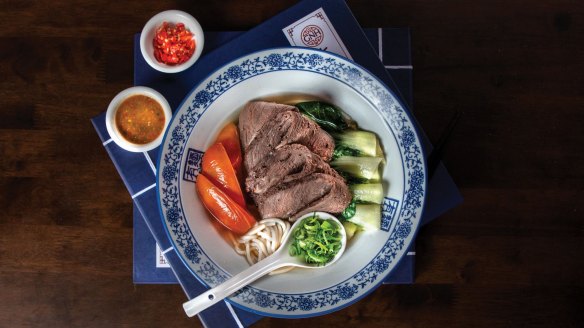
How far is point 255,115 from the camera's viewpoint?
309cm

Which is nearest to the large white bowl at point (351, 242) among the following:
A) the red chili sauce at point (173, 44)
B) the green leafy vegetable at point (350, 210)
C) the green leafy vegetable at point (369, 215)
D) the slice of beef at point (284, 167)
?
the green leafy vegetable at point (369, 215)

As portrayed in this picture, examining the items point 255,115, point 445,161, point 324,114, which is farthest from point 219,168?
point 445,161

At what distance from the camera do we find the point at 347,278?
2.96 metres

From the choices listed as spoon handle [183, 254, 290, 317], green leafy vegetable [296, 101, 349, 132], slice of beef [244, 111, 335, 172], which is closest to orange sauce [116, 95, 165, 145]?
slice of beef [244, 111, 335, 172]

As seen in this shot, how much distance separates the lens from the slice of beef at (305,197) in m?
2.99

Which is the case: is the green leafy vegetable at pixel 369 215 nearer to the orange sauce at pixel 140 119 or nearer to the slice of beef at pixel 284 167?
the slice of beef at pixel 284 167

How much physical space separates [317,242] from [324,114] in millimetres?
828

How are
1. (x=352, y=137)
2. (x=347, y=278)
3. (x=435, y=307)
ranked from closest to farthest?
(x=347, y=278), (x=352, y=137), (x=435, y=307)

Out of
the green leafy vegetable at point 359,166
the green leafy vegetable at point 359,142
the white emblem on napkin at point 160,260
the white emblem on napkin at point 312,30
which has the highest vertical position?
the white emblem on napkin at point 312,30

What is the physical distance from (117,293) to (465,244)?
8.27 feet

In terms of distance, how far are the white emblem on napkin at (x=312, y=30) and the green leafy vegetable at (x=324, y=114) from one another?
47 centimetres

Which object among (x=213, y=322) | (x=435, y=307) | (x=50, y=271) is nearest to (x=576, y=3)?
(x=435, y=307)

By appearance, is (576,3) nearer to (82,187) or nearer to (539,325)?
(539,325)

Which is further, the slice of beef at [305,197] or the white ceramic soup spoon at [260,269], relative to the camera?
the slice of beef at [305,197]
